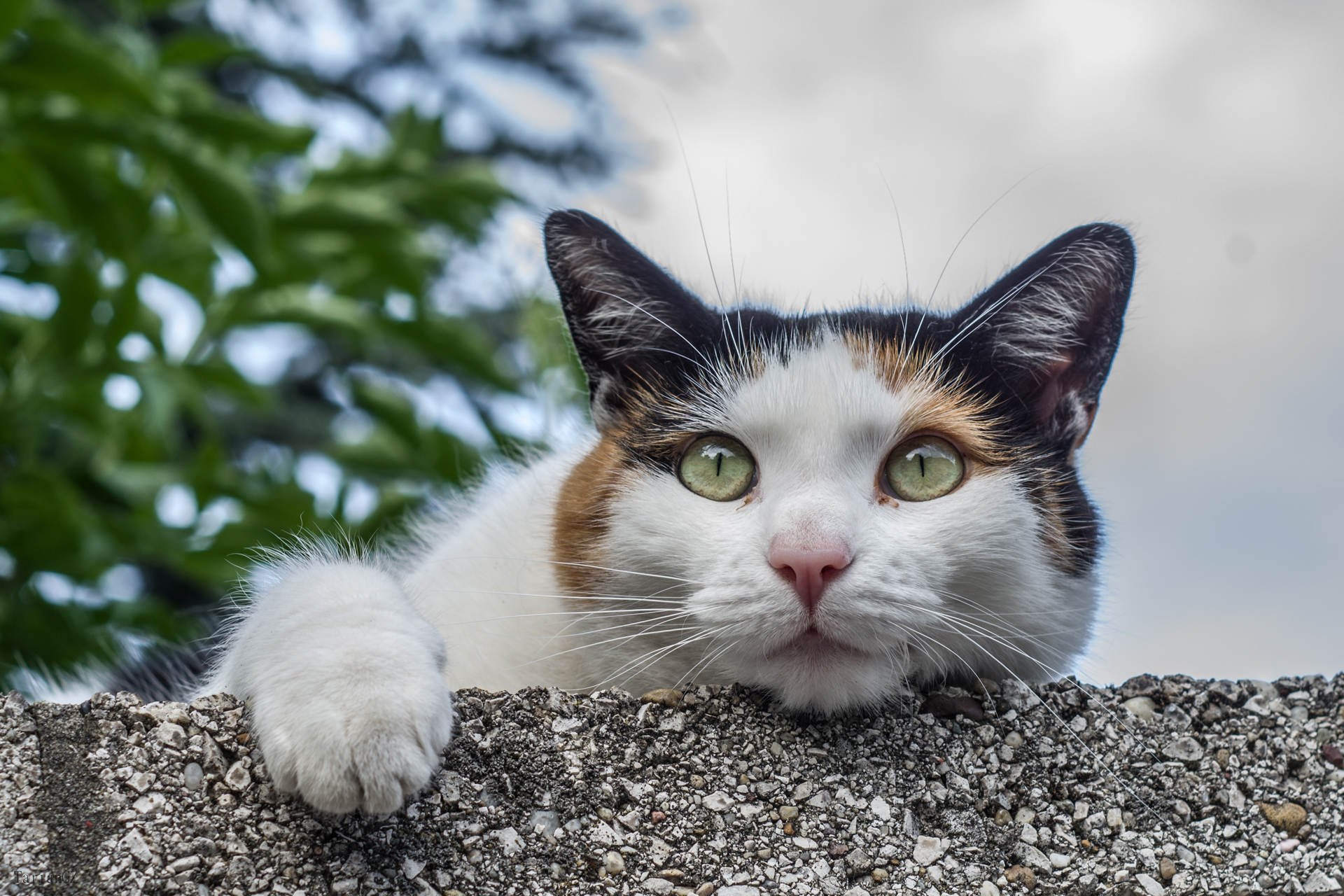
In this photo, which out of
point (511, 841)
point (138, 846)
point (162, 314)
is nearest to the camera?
point (138, 846)

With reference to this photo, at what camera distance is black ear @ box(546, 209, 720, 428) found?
5.46 ft

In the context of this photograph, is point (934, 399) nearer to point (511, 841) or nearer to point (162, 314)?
point (511, 841)

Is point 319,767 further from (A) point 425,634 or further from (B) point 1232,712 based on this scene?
(B) point 1232,712

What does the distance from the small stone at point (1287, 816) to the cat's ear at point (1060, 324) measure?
592 millimetres

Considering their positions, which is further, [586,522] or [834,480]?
[586,522]

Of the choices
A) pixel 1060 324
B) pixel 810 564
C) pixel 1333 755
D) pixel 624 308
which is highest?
pixel 1060 324

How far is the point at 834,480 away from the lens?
4.48 ft

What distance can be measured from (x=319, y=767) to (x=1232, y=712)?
3.77ft

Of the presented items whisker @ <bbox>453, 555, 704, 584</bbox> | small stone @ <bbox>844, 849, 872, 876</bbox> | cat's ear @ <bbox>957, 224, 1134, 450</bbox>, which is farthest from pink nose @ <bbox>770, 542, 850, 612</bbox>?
cat's ear @ <bbox>957, 224, 1134, 450</bbox>

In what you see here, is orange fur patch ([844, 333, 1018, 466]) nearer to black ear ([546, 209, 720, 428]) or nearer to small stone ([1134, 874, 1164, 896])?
black ear ([546, 209, 720, 428])

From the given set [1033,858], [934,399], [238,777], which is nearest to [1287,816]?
[1033,858]

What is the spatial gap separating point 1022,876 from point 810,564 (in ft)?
1.42

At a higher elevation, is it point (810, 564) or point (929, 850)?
point (810, 564)

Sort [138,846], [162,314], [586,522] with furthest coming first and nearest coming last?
[162,314]
[586,522]
[138,846]
